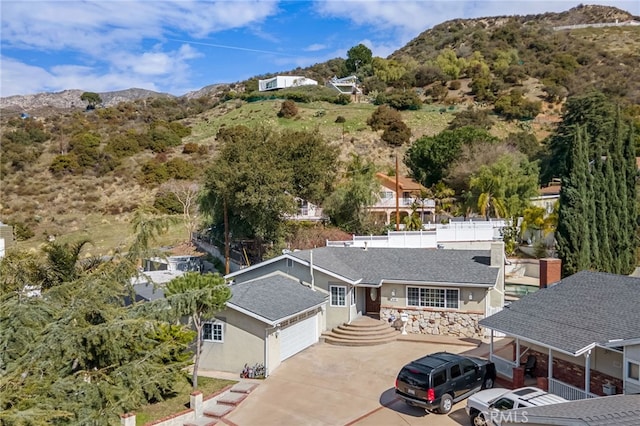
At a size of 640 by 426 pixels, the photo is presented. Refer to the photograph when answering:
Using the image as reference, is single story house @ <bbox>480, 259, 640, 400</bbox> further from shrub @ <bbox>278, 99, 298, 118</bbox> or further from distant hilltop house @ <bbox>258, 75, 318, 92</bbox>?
distant hilltop house @ <bbox>258, 75, 318, 92</bbox>

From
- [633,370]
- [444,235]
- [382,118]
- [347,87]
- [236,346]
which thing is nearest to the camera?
[633,370]

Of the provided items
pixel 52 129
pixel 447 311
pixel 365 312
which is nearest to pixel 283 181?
pixel 365 312

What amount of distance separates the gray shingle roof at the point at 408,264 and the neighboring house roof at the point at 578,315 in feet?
12.9

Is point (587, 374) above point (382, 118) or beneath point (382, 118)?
beneath

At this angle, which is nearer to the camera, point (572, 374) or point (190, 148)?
point (572, 374)

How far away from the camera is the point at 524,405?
12.8 m

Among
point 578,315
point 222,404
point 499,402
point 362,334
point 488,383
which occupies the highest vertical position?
point 578,315

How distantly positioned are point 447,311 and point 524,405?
957cm

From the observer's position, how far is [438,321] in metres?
22.5

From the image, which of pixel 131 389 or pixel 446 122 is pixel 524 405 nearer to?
pixel 131 389

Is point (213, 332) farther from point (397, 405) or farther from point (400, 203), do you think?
point (400, 203)

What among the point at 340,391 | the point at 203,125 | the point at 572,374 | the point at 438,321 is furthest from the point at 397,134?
the point at 572,374

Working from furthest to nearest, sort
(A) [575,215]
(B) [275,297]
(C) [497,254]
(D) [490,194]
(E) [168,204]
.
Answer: (E) [168,204], (D) [490,194], (A) [575,215], (C) [497,254], (B) [275,297]

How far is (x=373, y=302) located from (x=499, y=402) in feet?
38.4
